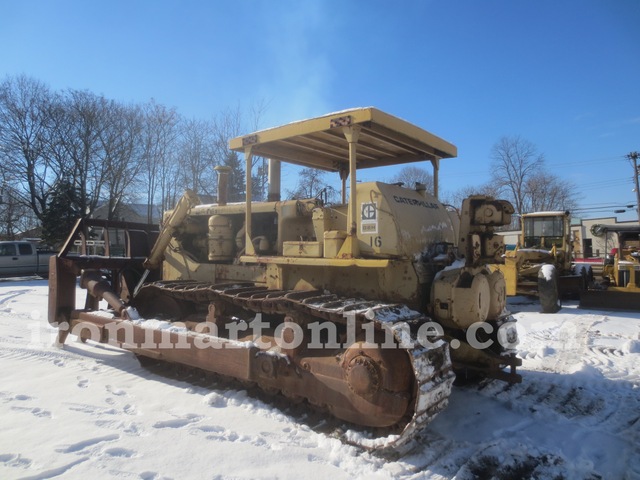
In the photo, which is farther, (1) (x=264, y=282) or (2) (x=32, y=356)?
(2) (x=32, y=356)

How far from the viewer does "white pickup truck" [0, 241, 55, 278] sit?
19359 millimetres

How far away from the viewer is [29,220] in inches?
1706

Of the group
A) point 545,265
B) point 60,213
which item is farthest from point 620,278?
point 60,213

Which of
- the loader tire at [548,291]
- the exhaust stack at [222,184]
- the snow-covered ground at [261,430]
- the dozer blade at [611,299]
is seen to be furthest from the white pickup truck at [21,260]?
the dozer blade at [611,299]

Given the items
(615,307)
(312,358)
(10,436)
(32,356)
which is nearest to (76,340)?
(32,356)

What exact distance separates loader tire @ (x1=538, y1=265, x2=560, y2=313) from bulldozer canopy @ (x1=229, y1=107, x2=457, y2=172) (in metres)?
6.76

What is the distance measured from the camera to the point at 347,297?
14.4 ft

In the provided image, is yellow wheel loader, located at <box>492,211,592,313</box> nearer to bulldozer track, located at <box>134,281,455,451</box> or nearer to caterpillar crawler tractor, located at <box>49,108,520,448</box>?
caterpillar crawler tractor, located at <box>49,108,520,448</box>

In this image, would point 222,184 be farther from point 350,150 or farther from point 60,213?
point 60,213

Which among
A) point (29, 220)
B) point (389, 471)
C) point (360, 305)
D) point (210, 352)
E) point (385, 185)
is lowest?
point (389, 471)

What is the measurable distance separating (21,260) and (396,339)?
21217mm

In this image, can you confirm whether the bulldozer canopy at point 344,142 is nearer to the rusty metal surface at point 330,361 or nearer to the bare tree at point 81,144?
the rusty metal surface at point 330,361

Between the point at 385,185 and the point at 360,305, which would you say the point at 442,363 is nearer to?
the point at 360,305

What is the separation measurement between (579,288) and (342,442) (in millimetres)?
11179
